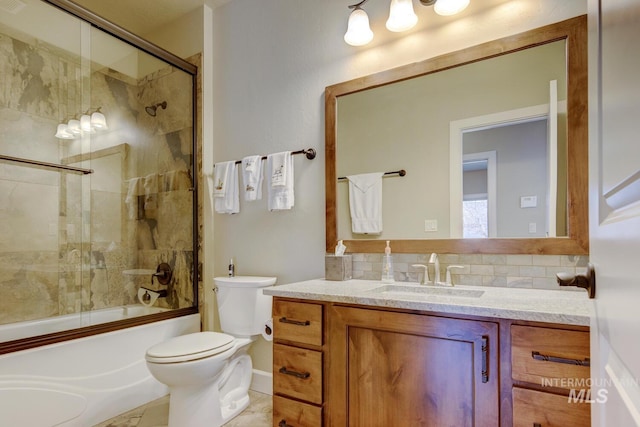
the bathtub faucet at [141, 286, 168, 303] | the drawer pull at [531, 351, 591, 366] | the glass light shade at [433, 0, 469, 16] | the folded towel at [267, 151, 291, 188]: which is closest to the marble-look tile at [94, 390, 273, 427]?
the bathtub faucet at [141, 286, 168, 303]

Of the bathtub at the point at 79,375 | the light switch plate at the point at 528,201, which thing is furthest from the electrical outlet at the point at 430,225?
the bathtub at the point at 79,375

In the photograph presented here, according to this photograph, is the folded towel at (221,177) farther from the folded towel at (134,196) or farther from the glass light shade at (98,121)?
the glass light shade at (98,121)

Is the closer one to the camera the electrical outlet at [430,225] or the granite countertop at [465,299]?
the granite countertop at [465,299]

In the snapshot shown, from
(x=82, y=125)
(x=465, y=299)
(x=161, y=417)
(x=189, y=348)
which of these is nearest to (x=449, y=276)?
(x=465, y=299)

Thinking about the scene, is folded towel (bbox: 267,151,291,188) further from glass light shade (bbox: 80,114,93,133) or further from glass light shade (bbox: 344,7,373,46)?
glass light shade (bbox: 80,114,93,133)

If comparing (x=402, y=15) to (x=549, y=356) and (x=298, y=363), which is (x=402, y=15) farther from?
(x=298, y=363)

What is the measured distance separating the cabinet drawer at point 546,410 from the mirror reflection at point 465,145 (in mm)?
700

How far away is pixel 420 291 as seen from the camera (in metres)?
1.65

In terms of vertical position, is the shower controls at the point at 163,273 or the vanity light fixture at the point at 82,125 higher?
the vanity light fixture at the point at 82,125

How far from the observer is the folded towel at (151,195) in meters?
2.58

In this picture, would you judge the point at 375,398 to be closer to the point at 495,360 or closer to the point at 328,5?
the point at 495,360

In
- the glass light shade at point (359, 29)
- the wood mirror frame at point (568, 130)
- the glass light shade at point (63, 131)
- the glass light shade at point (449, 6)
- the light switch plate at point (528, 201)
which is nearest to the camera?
the wood mirror frame at point (568, 130)

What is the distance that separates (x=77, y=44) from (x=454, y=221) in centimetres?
251

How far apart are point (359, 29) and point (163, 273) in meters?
2.10
